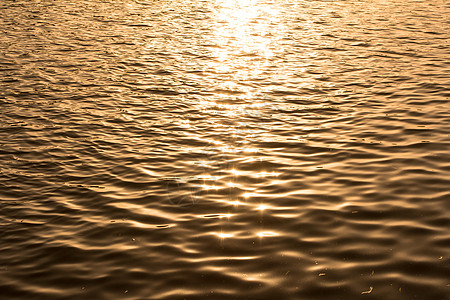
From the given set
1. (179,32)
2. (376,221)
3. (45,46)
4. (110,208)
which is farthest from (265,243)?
(179,32)

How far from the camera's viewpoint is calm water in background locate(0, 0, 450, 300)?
7.34 meters

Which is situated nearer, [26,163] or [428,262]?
[428,262]

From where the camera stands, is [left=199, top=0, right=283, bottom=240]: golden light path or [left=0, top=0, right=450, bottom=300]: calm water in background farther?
[left=199, top=0, right=283, bottom=240]: golden light path

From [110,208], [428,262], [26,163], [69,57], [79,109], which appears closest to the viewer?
[428,262]

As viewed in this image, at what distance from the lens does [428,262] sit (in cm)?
722

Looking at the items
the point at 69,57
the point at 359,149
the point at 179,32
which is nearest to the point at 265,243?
the point at 359,149

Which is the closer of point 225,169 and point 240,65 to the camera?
point 225,169

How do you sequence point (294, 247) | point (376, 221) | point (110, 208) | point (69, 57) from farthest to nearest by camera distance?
point (69, 57)
point (110, 208)
point (376, 221)
point (294, 247)

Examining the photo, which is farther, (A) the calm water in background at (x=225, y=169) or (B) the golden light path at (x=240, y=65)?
(B) the golden light path at (x=240, y=65)

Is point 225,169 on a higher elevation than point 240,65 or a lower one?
lower

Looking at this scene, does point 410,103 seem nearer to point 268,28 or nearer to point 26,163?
point 26,163

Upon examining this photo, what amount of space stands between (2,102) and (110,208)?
285 inches

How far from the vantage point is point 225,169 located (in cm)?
1059

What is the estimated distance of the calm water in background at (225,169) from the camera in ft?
24.1
